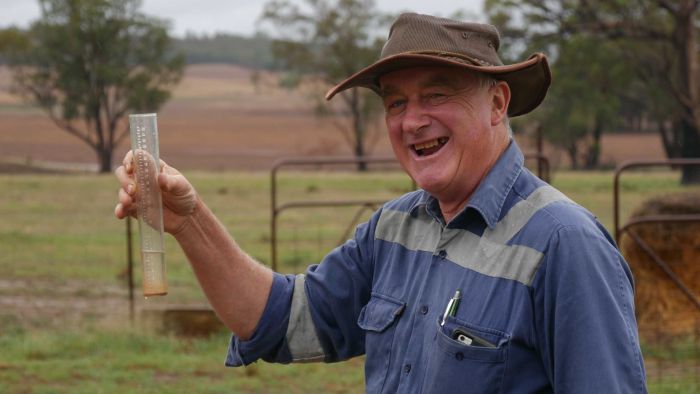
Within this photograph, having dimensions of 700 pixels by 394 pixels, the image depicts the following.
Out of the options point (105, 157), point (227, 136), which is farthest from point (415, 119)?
point (227, 136)

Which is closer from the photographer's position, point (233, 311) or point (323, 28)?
point (233, 311)

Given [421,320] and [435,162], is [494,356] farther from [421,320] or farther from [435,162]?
[435,162]

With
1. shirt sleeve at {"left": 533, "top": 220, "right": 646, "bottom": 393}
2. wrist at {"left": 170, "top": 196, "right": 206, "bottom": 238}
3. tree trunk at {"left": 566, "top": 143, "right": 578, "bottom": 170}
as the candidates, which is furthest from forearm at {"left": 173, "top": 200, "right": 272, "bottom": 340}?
tree trunk at {"left": 566, "top": 143, "right": 578, "bottom": 170}

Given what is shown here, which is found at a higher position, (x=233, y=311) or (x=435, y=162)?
(x=435, y=162)


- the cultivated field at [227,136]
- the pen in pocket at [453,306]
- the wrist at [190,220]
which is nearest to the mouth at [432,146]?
the pen in pocket at [453,306]

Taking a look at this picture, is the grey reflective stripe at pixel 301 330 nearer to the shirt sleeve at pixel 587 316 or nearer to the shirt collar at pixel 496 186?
the shirt collar at pixel 496 186

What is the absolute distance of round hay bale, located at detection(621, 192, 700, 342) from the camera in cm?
780

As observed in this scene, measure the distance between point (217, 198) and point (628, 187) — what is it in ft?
24.3

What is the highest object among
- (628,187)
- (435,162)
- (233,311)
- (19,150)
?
(435,162)

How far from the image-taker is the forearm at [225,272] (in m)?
2.56

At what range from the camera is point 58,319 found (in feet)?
27.7

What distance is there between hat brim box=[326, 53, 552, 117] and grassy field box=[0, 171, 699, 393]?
3.82m

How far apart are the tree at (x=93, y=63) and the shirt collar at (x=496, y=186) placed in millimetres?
36667

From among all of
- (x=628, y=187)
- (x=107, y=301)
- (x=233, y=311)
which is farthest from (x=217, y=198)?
(x=233, y=311)
